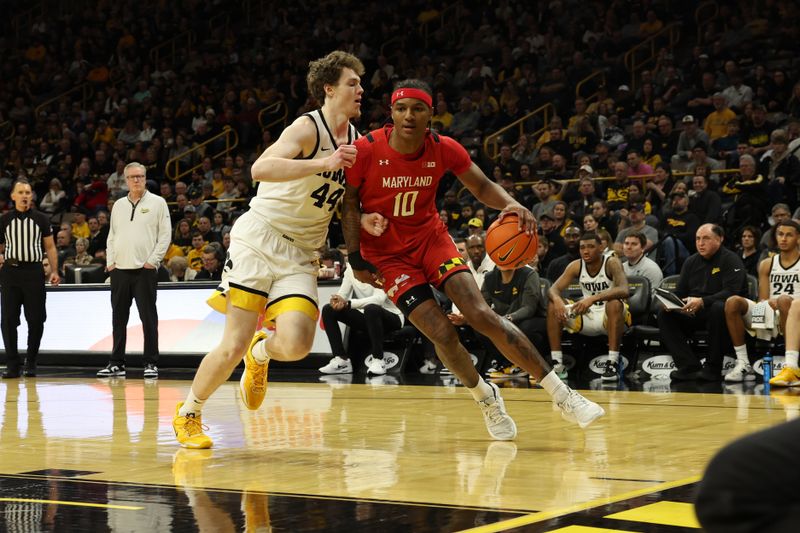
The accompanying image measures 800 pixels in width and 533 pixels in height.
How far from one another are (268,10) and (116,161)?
17.7 feet

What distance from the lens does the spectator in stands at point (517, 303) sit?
10.2m

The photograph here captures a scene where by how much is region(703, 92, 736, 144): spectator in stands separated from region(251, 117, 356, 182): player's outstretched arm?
1012cm

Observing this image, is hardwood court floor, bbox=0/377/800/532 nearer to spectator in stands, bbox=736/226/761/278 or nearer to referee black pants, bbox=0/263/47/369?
spectator in stands, bbox=736/226/761/278

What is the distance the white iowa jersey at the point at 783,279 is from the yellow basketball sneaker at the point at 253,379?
534 centimetres

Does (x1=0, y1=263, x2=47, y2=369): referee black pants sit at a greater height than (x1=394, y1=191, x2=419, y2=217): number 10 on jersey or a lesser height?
lesser

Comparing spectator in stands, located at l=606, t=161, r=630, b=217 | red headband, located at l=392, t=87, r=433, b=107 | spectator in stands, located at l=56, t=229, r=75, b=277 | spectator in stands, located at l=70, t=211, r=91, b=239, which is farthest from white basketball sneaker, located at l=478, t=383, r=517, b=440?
spectator in stands, located at l=70, t=211, r=91, b=239

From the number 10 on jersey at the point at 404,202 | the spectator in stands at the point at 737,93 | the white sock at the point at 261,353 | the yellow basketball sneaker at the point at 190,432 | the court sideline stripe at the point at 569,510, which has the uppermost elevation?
the spectator in stands at the point at 737,93

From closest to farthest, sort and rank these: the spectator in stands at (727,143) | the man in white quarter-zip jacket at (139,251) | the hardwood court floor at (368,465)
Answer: the hardwood court floor at (368,465) → the man in white quarter-zip jacket at (139,251) → the spectator in stands at (727,143)

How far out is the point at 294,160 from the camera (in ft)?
16.4

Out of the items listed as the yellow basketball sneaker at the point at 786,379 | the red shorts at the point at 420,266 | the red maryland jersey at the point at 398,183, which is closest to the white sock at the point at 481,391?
the red shorts at the point at 420,266

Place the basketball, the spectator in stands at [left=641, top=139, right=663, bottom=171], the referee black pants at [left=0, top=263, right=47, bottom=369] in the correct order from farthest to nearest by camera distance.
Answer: the spectator in stands at [left=641, top=139, right=663, bottom=171], the referee black pants at [left=0, top=263, right=47, bottom=369], the basketball

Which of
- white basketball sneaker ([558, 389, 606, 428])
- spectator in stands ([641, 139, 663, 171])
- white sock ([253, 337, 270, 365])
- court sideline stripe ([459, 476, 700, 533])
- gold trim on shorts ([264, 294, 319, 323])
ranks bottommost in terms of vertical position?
court sideline stripe ([459, 476, 700, 533])

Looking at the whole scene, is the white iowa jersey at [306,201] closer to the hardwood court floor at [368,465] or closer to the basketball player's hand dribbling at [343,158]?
the basketball player's hand dribbling at [343,158]

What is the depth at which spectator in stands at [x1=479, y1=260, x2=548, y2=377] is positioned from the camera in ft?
33.6
